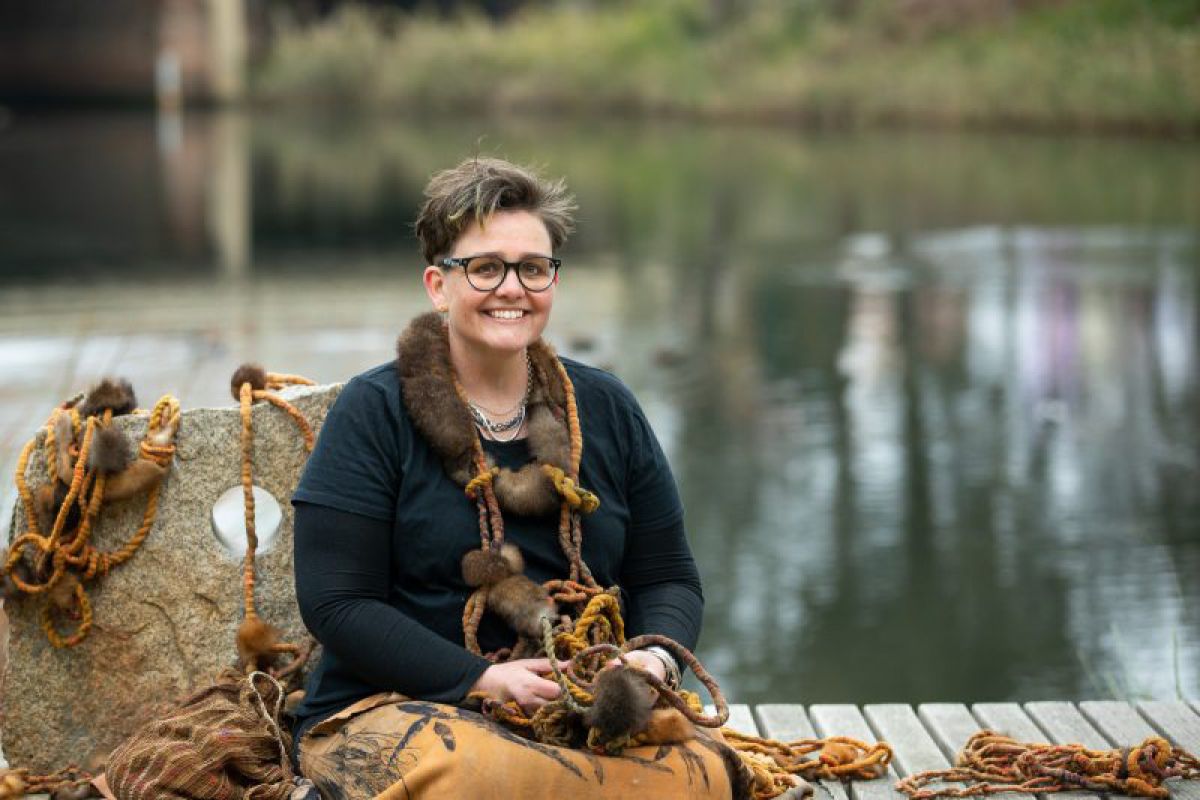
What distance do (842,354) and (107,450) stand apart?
25.9ft

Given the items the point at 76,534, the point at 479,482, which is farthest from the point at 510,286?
the point at 76,534

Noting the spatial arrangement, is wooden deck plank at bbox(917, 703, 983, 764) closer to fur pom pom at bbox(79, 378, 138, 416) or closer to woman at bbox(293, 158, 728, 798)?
woman at bbox(293, 158, 728, 798)

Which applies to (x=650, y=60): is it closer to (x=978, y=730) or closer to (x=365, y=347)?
(x=365, y=347)

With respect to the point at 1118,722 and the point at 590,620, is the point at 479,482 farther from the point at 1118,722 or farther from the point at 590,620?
the point at 1118,722

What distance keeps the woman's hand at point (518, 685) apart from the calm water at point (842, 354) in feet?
5.95

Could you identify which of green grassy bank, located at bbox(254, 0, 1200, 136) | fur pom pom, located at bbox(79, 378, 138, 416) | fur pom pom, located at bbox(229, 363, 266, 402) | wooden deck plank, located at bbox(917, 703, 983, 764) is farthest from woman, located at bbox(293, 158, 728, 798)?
green grassy bank, located at bbox(254, 0, 1200, 136)

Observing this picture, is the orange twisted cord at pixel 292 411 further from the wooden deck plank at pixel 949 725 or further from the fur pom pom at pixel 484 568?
the wooden deck plank at pixel 949 725

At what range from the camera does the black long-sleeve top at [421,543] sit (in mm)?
2980

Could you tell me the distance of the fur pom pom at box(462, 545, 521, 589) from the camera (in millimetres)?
3008

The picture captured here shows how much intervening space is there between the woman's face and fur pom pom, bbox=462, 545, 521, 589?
353 mm

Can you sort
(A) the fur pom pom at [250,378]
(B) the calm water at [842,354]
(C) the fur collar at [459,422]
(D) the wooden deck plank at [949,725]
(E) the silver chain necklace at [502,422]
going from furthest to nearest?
(B) the calm water at [842,354], (D) the wooden deck plank at [949,725], (A) the fur pom pom at [250,378], (E) the silver chain necklace at [502,422], (C) the fur collar at [459,422]

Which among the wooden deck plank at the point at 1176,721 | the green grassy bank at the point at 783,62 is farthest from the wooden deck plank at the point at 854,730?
the green grassy bank at the point at 783,62

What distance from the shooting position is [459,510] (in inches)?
121

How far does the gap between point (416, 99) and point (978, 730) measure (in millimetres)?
41699
